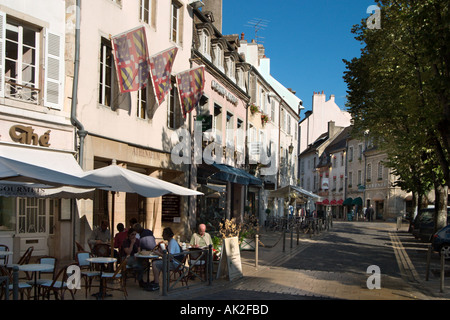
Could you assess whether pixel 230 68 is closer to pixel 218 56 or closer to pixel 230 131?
pixel 218 56

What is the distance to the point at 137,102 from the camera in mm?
14258

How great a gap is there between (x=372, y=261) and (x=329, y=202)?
45.3 metres

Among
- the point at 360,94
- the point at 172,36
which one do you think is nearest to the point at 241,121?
the point at 360,94

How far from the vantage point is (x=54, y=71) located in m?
10.8

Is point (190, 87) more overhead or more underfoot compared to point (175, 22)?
more underfoot

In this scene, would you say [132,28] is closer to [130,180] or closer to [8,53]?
[8,53]

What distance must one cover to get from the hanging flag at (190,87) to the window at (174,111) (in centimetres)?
63

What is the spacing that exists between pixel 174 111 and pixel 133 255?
8.70m

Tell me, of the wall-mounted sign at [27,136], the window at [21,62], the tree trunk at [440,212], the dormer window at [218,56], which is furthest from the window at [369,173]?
the window at [21,62]

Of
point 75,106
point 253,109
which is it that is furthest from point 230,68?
point 75,106

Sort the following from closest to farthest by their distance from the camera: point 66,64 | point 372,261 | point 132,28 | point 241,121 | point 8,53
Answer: point 8,53, point 66,64, point 132,28, point 372,261, point 241,121

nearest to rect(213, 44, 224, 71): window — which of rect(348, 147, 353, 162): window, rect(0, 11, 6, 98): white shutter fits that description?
rect(0, 11, 6, 98): white shutter

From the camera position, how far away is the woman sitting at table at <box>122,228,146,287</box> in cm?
872

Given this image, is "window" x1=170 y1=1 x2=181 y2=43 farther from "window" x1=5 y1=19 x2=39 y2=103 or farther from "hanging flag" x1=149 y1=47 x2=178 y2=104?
"window" x1=5 y1=19 x2=39 y2=103
